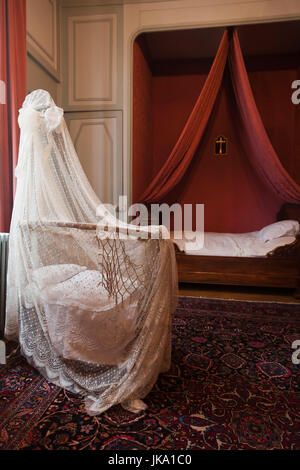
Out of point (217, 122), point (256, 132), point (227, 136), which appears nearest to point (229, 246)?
point (256, 132)

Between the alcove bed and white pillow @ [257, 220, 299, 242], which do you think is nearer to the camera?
white pillow @ [257, 220, 299, 242]

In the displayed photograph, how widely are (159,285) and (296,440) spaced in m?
0.81

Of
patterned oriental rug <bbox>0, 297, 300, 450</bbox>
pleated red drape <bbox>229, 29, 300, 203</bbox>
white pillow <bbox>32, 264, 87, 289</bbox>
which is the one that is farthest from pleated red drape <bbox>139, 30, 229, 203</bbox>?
white pillow <bbox>32, 264, 87, 289</bbox>

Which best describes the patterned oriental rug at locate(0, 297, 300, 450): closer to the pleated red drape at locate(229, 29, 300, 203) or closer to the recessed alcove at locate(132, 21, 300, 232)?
the pleated red drape at locate(229, 29, 300, 203)

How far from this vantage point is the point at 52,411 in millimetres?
1393

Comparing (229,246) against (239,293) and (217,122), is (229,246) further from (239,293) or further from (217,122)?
(217,122)

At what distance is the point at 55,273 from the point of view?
5.70 ft

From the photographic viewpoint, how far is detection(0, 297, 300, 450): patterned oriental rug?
123 centimetres

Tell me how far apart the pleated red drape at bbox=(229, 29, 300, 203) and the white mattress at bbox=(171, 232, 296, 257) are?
Result: 504mm

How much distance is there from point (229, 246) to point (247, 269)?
0.35 meters

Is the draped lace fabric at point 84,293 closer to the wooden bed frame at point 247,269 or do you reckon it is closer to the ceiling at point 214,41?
the wooden bed frame at point 247,269

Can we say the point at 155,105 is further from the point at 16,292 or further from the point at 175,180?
the point at 16,292

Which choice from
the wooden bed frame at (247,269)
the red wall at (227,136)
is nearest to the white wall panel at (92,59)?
the red wall at (227,136)

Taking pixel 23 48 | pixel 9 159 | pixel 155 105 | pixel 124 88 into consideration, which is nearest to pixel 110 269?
pixel 9 159
